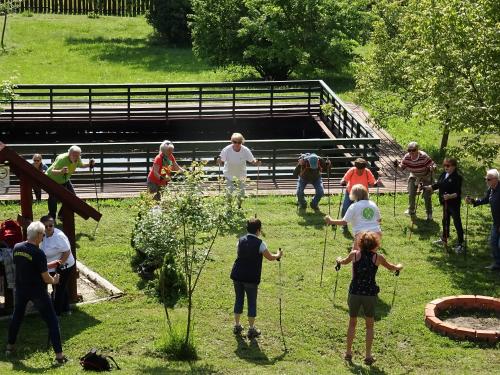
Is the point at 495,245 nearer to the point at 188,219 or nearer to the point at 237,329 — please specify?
the point at 237,329

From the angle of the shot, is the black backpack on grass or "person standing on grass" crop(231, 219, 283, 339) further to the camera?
"person standing on grass" crop(231, 219, 283, 339)

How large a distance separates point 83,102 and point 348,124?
268 inches

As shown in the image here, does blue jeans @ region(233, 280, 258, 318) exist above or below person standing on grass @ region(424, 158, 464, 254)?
below

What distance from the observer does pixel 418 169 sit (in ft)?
57.5

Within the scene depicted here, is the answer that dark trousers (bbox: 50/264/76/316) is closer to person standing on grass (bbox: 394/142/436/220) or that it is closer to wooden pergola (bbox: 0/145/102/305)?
wooden pergola (bbox: 0/145/102/305)

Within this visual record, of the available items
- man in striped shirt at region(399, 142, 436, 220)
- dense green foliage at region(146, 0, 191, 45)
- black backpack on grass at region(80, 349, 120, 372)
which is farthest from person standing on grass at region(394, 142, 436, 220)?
dense green foliage at region(146, 0, 191, 45)

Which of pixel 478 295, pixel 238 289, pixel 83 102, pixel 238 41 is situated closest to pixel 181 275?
pixel 238 289

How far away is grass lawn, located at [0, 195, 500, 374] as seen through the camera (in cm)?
1195

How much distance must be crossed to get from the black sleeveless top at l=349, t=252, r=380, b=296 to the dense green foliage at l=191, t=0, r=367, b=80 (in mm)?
19171

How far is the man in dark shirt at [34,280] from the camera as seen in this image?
452 inches

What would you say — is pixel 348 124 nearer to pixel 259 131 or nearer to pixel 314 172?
pixel 259 131

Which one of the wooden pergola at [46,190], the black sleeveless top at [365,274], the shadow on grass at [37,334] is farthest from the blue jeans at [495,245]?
the shadow on grass at [37,334]

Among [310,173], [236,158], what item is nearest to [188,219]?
[236,158]

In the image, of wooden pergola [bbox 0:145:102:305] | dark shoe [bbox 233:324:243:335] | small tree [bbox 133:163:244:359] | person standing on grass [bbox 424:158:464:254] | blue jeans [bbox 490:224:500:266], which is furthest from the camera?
person standing on grass [bbox 424:158:464:254]
